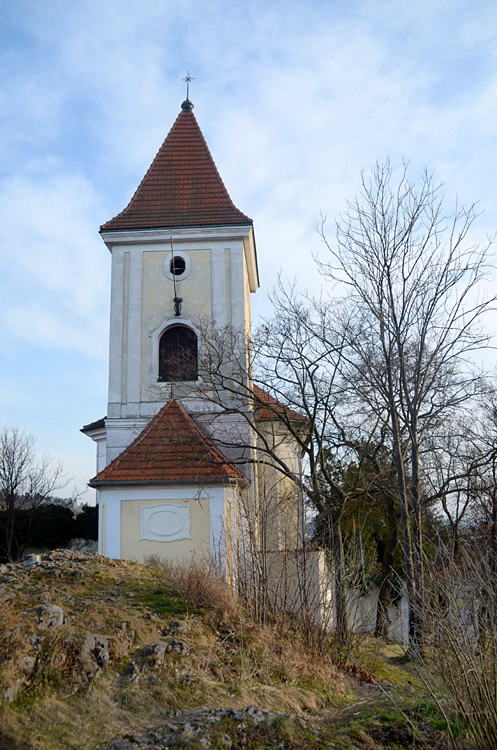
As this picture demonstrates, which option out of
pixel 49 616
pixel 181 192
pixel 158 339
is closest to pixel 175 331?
pixel 158 339

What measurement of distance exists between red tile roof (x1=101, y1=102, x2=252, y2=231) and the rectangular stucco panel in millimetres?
8521

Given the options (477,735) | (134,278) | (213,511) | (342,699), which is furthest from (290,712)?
(134,278)

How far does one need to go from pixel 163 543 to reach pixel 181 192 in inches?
435

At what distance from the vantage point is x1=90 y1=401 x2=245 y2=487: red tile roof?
15109mm

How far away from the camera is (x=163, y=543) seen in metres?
14.8

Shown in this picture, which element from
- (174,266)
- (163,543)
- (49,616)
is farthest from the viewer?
(174,266)

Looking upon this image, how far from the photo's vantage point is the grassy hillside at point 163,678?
6.28 metres

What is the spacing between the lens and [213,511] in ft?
49.4

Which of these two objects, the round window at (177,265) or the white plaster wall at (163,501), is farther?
the round window at (177,265)

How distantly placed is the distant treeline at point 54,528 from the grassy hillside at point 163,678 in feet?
41.7

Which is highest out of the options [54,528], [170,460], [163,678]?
[170,460]

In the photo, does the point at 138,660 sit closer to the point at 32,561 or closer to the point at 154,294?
the point at 32,561

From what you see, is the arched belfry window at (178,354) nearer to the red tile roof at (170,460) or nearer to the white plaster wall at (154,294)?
the white plaster wall at (154,294)

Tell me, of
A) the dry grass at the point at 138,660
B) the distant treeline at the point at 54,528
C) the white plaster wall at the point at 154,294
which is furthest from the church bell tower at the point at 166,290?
the dry grass at the point at 138,660
